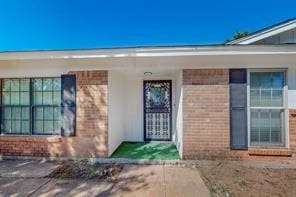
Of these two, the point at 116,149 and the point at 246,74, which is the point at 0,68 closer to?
the point at 116,149

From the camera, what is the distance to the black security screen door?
24.2 feet

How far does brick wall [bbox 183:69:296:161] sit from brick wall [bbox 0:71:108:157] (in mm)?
2018

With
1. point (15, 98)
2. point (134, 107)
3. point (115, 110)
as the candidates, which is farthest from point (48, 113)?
point (134, 107)

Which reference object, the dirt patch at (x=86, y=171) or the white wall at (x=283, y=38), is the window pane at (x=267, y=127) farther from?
the dirt patch at (x=86, y=171)

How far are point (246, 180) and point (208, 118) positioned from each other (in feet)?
5.17

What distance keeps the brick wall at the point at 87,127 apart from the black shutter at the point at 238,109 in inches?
120

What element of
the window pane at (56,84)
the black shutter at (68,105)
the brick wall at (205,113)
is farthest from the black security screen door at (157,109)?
the window pane at (56,84)

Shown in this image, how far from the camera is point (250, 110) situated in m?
5.16

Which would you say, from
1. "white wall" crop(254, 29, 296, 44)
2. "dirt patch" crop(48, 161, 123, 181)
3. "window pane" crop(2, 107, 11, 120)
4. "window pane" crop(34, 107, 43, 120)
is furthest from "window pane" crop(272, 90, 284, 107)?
"window pane" crop(2, 107, 11, 120)

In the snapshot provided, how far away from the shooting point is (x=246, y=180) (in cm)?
419

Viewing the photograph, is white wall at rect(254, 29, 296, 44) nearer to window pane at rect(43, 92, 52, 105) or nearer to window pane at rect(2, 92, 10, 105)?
window pane at rect(43, 92, 52, 105)

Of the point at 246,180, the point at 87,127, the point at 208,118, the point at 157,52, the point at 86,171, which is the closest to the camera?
the point at 246,180

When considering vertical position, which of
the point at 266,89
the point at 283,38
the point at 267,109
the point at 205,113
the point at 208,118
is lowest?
the point at 208,118

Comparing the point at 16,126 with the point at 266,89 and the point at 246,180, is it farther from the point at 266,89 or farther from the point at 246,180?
the point at 266,89
